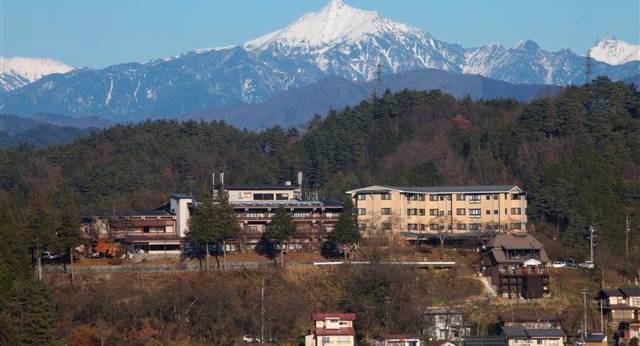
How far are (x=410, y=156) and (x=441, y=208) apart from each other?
9297 mm

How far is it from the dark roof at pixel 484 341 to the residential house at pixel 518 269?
4364 millimetres

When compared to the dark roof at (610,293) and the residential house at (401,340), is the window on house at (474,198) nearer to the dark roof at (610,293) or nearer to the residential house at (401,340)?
the dark roof at (610,293)

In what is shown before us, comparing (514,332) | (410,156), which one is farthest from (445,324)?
(410,156)

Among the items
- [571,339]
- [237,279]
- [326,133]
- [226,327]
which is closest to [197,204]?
[237,279]

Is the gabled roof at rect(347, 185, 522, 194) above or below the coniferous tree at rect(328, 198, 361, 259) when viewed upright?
above

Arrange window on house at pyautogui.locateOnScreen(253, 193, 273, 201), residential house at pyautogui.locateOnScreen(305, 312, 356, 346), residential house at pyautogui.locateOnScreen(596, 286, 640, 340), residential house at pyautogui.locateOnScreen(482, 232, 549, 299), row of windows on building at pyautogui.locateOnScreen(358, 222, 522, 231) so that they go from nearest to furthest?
residential house at pyautogui.locateOnScreen(305, 312, 356, 346) → residential house at pyautogui.locateOnScreen(596, 286, 640, 340) → residential house at pyautogui.locateOnScreen(482, 232, 549, 299) → row of windows on building at pyautogui.locateOnScreen(358, 222, 522, 231) → window on house at pyautogui.locateOnScreen(253, 193, 273, 201)

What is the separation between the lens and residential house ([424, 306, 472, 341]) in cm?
3581

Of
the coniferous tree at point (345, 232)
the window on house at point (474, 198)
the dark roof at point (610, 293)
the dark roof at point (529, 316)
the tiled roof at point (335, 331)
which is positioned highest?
the window on house at point (474, 198)

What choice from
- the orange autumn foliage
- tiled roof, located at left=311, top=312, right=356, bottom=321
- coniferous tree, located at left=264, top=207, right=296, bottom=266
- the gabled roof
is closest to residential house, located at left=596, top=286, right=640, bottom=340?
tiled roof, located at left=311, top=312, right=356, bottom=321

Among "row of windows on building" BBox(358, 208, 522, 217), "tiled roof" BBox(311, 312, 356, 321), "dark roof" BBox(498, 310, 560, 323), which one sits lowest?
"dark roof" BBox(498, 310, 560, 323)

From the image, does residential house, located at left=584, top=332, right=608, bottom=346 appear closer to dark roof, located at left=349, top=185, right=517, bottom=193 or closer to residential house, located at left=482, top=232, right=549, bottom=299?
residential house, located at left=482, top=232, right=549, bottom=299

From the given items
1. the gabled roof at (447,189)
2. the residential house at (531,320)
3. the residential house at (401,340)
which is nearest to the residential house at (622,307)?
the residential house at (531,320)

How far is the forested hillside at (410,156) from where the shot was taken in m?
45.2

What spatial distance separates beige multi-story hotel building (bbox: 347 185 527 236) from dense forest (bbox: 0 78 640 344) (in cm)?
99
